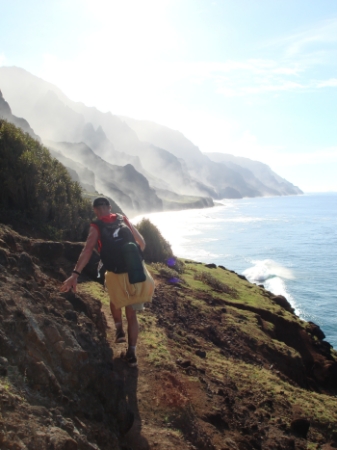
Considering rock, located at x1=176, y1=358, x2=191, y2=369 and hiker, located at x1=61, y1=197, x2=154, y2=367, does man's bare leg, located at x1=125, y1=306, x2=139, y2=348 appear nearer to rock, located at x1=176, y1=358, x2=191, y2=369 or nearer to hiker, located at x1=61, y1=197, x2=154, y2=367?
hiker, located at x1=61, y1=197, x2=154, y2=367

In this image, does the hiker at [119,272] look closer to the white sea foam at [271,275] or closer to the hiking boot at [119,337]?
the hiking boot at [119,337]

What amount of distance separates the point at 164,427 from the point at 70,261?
4.81 meters

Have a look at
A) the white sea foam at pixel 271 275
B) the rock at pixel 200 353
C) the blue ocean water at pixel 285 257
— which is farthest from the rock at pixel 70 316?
the white sea foam at pixel 271 275

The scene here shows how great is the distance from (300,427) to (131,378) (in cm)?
273

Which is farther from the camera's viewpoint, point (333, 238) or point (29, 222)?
point (333, 238)

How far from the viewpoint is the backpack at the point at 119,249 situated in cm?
542

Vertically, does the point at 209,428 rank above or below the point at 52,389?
below

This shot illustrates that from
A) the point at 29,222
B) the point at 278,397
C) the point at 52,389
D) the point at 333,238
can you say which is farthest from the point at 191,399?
the point at 333,238

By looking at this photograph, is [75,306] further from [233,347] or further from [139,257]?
[233,347]

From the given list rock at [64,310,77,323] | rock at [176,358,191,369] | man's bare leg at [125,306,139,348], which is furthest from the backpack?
rock at [176,358,191,369]

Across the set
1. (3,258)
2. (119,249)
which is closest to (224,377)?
(119,249)

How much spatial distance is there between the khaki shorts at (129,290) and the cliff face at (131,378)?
20.9 inches

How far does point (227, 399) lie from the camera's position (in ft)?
20.0

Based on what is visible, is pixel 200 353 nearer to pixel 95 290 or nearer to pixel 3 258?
pixel 95 290
